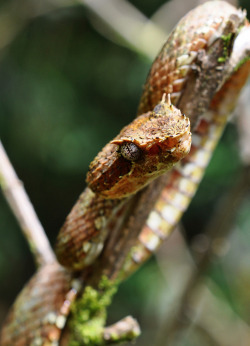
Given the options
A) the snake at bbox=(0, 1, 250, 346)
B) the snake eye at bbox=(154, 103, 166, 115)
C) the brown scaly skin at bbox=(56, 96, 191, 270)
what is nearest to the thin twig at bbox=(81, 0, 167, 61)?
the snake at bbox=(0, 1, 250, 346)

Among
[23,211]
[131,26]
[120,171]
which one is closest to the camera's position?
[120,171]

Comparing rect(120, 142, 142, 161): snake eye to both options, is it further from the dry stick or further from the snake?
the dry stick

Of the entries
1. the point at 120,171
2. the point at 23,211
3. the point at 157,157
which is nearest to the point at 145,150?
the point at 157,157

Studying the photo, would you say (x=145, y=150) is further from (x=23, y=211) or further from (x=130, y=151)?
(x=23, y=211)

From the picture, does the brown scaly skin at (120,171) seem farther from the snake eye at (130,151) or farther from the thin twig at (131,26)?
the thin twig at (131,26)

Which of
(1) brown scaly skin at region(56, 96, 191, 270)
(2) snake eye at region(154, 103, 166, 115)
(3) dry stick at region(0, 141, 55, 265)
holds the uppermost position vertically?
(2) snake eye at region(154, 103, 166, 115)

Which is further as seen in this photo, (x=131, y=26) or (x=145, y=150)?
(x=131, y=26)

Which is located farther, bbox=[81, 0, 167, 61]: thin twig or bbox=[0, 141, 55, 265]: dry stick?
bbox=[81, 0, 167, 61]: thin twig

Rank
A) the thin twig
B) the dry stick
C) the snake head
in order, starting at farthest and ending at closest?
the thin twig < the dry stick < the snake head
